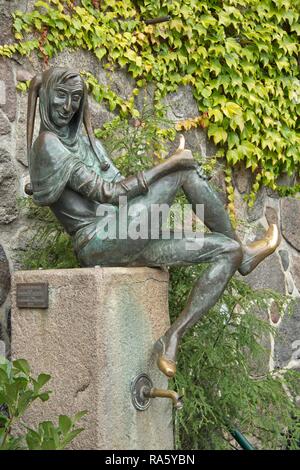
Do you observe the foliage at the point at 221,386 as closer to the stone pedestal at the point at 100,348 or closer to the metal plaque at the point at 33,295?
the stone pedestal at the point at 100,348

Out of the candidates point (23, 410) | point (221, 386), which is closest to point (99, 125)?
point (221, 386)

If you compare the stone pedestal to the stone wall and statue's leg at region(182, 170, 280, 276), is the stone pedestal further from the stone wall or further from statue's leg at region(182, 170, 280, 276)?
the stone wall

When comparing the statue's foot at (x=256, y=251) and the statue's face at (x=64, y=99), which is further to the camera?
the statue's foot at (x=256, y=251)

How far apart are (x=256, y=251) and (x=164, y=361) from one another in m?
0.60

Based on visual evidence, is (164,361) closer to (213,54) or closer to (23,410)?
(23,410)

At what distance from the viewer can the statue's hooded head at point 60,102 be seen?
228 cm

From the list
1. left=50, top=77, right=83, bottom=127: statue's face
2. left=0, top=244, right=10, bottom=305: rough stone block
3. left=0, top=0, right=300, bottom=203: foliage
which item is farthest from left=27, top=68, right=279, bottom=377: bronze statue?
left=0, top=0, right=300, bottom=203: foliage

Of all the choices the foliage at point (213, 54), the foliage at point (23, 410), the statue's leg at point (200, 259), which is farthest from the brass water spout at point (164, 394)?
the foliage at point (213, 54)

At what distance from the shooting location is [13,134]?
2.98 m

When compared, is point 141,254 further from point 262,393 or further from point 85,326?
point 262,393

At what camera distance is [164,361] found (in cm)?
211

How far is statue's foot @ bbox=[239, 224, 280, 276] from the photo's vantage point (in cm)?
242

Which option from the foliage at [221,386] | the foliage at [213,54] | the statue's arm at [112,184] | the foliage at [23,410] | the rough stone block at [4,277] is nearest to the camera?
the foliage at [23,410]

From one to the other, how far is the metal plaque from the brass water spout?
45 cm
